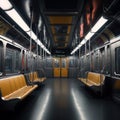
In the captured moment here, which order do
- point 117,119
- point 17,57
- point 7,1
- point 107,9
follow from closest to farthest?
point 7,1 < point 117,119 < point 107,9 < point 17,57

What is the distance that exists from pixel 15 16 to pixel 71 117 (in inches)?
104

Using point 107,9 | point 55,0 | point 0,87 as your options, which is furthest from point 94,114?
point 55,0

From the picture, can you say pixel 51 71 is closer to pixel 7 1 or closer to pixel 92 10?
pixel 92 10

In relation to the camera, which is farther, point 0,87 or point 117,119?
point 0,87

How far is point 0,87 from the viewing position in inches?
152

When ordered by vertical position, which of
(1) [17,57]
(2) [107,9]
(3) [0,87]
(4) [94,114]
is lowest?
(4) [94,114]

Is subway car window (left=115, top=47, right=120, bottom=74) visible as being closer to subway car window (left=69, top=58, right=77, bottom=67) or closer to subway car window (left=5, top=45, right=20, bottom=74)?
subway car window (left=5, top=45, right=20, bottom=74)

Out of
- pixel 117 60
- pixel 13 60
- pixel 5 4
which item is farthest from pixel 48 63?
pixel 5 4

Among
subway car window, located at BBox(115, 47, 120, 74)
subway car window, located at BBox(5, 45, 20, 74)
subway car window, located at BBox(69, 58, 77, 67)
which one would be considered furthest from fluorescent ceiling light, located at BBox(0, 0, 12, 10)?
subway car window, located at BBox(69, 58, 77, 67)

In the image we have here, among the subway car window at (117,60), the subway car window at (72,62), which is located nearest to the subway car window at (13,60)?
the subway car window at (117,60)

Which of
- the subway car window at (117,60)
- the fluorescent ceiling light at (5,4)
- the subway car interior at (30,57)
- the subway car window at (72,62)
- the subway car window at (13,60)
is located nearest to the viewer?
the fluorescent ceiling light at (5,4)

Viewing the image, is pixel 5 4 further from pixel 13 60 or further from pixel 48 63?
pixel 48 63

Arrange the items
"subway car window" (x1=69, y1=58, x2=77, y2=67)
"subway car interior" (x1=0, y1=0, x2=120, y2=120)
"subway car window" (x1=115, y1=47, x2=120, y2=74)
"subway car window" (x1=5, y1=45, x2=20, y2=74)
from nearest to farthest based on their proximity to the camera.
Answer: "subway car interior" (x1=0, y1=0, x2=120, y2=120)
"subway car window" (x1=115, y1=47, x2=120, y2=74)
"subway car window" (x1=5, y1=45, x2=20, y2=74)
"subway car window" (x1=69, y1=58, x2=77, y2=67)

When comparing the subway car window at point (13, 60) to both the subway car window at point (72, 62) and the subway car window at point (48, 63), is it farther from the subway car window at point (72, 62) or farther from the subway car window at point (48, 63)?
the subway car window at point (72, 62)
